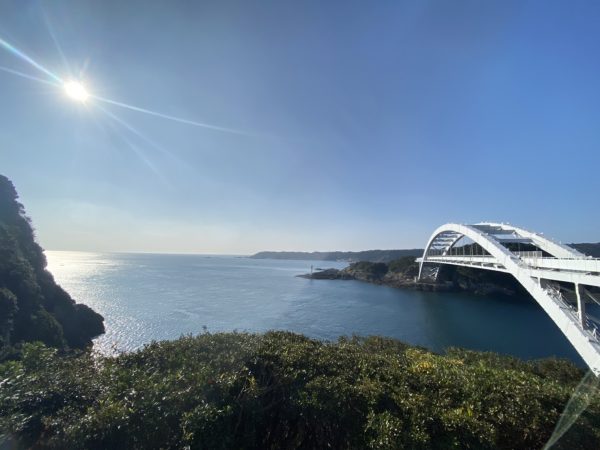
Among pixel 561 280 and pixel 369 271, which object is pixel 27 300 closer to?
pixel 561 280

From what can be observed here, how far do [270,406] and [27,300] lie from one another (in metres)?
30.7

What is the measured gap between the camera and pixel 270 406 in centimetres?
454

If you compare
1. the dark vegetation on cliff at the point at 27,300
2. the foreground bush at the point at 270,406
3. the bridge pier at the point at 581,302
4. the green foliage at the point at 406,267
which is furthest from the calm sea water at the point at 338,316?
the green foliage at the point at 406,267

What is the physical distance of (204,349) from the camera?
6277mm

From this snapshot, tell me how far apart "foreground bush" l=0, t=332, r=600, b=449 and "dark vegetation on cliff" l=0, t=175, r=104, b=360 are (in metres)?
20.7

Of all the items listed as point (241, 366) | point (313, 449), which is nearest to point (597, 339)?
point (313, 449)

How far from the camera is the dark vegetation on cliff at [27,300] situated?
2147cm

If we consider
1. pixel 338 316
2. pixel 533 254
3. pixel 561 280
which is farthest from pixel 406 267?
pixel 561 280

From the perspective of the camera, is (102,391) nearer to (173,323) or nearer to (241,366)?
(241,366)

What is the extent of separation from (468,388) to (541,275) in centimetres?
1531

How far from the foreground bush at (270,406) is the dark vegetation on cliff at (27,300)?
817 inches

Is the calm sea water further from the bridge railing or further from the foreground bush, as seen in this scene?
the foreground bush

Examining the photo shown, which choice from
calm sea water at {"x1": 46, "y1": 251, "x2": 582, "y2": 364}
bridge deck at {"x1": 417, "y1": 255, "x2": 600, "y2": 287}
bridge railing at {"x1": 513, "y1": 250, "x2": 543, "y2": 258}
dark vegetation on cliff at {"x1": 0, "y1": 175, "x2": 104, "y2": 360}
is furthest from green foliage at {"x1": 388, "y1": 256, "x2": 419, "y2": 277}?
dark vegetation on cliff at {"x1": 0, "y1": 175, "x2": 104, "y2": 360}

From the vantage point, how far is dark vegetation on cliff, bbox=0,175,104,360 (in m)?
21.5
